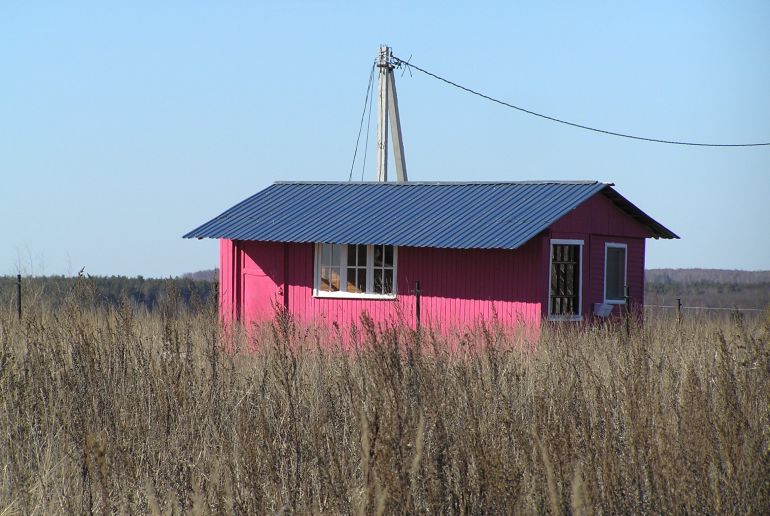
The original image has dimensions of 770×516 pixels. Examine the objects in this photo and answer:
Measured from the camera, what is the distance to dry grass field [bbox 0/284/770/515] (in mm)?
4586

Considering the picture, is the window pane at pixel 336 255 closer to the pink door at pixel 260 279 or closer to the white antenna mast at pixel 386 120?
the pink door at pixel 260 279

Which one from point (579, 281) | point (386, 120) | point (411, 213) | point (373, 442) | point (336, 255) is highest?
point (386, 120)

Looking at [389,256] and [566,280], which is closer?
[566,280]

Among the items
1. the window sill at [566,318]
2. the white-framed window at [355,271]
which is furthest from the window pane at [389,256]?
the window sill at [566,318]

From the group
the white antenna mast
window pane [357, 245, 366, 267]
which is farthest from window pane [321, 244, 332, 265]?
the white antenna mast

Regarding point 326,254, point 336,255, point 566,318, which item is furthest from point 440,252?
point 326,254

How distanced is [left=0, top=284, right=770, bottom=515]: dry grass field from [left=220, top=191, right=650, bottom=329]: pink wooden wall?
305 inches

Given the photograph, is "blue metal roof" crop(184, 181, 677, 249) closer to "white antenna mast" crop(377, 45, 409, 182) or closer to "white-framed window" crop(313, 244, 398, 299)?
"white-framed window" crop(313, 244, 398, 299)

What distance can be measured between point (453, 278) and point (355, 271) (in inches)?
83.2

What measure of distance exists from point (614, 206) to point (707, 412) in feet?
42.6

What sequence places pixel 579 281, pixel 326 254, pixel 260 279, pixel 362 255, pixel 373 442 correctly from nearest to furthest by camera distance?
pixel 373 442 → pixel 579 281 → pixel 362 255 → pixel 326 254 → pixel 260 279

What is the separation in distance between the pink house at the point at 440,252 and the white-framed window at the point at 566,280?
2cm

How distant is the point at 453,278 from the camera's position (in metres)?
16.8

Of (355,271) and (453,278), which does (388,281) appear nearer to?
(355,271)
